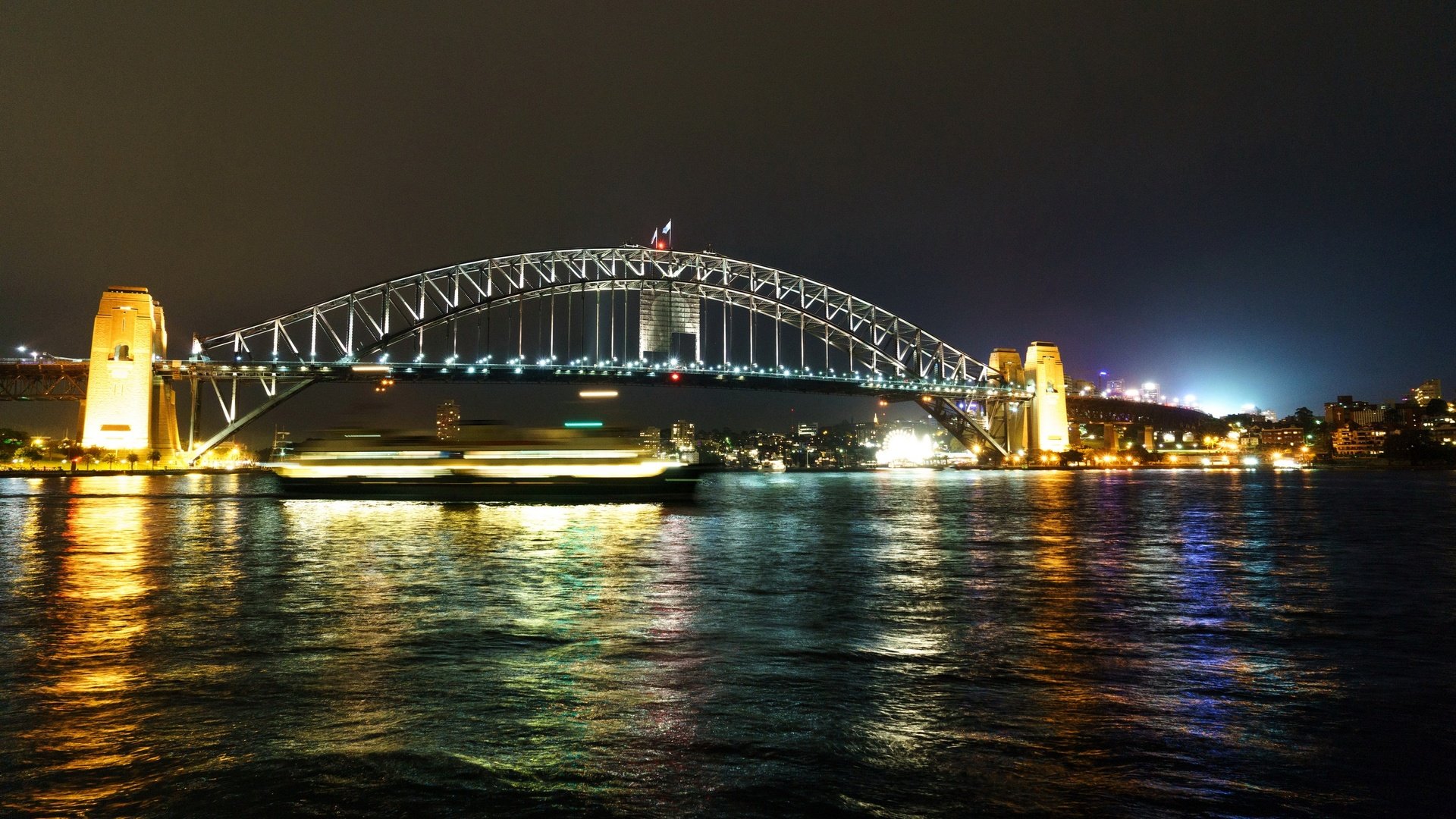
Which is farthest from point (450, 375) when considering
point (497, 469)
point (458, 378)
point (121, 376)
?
point (497, 469)

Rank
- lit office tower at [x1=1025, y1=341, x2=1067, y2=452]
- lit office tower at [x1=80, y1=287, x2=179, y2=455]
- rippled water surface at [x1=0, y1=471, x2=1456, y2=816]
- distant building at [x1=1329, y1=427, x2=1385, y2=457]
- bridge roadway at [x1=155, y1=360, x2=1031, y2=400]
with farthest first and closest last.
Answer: distant building at [x1=1329, y1=427, x2=1385, y2=457] < lit office tower at [x1=1025, y1=341, x2=1067, y2=452] < bridge roadway at [x1=155, y1=360, x2=1031, y2=400] < lit office tower at [x1=80, y1=287, x2=179, y2=455] < rippled water surface at [x1=0, y1=471, x2=1456, y2=816]

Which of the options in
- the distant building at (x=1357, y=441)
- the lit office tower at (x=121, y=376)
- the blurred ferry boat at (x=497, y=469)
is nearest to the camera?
the blurred ferry boat at (x=497, y=469)

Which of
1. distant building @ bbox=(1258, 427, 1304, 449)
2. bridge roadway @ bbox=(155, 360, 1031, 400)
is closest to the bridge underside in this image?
bridge roadway @ bbox=(155, 360, 1031, 400)

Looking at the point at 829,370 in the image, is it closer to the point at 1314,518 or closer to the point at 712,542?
the point at 1314,518

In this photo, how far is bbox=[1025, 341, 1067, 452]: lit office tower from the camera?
9800 cm

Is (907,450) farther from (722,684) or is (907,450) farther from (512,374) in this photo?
(722,684)

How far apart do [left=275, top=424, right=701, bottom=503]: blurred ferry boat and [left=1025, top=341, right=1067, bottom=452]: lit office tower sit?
214 ft

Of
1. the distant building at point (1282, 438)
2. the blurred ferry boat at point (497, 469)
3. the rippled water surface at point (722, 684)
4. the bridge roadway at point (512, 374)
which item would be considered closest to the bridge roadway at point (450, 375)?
the bridge roadway at point (512, 374)

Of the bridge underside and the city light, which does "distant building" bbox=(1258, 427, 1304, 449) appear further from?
the bridge underside

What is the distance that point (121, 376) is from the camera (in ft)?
223

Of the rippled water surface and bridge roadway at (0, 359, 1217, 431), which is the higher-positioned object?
bridge roadway at (0, 359, 1217, 431)

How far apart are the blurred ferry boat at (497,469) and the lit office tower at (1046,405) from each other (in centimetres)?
6515

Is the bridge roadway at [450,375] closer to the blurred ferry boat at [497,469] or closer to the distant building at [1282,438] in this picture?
the blurred ferry boat at [497,469]

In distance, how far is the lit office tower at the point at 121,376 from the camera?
222ft
